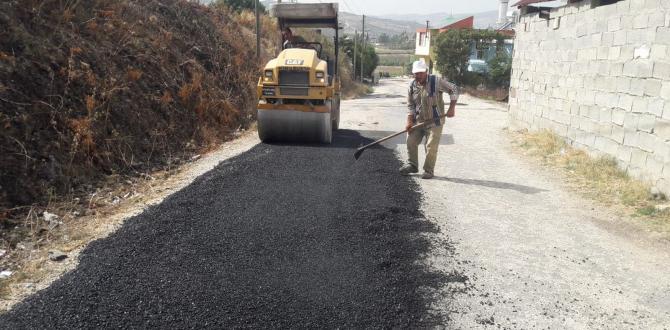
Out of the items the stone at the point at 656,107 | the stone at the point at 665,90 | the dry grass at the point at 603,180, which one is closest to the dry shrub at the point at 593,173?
the dry grass at the point at 603,180

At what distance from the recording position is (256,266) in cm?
361

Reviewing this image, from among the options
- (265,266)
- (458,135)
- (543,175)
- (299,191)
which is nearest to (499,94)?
(458,135)

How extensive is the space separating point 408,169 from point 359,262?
318 centimetres

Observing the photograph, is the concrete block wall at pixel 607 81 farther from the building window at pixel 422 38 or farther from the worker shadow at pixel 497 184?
the building window at pixel 422 38

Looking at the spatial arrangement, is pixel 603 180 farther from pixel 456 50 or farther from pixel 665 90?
pixel 456 50

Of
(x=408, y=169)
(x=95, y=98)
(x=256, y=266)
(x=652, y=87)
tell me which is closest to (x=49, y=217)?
(x=256, y=266)

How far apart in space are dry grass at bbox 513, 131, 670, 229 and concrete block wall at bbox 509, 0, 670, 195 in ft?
0.46

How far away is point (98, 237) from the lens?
423cm

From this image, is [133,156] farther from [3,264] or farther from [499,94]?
[499,94]

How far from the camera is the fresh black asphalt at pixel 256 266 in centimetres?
296

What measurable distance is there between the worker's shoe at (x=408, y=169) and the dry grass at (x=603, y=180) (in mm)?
2168

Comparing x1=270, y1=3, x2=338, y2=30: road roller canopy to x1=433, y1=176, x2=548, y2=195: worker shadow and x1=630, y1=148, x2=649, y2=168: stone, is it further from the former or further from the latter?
x1=630, y1=148, x2=649, y2=168: stone

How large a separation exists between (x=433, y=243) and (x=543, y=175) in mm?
3534

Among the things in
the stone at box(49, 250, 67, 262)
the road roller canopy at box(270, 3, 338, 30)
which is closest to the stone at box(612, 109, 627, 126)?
the road roller canopy at box(270, 3, 338, 30)
